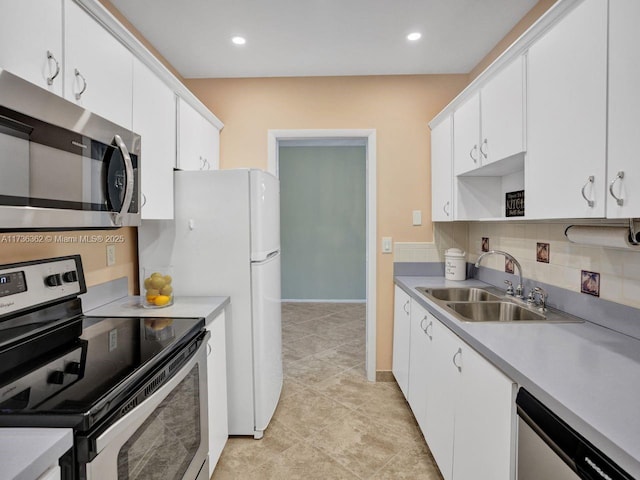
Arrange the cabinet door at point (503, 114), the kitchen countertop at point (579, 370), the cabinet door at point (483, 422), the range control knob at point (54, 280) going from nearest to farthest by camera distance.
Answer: the kitchen countertop at point (579, 370), the cabinet door at point (483, 422), the range control knob at point (54, 280), the cabinet door at point (503, 114)

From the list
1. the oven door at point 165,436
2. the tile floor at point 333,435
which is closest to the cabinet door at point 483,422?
the tile floor at point 333,435

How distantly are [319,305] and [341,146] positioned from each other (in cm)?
253

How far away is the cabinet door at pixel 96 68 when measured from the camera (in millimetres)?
1241

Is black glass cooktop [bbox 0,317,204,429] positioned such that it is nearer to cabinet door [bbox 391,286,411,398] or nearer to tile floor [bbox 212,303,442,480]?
tile floor [bbox 212,303,442,480]

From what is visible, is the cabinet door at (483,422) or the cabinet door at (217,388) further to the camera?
the cabinet door at (217,388)

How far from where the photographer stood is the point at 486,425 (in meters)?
1.25

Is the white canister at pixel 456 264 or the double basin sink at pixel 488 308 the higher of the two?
the white canister at pixel 456 264

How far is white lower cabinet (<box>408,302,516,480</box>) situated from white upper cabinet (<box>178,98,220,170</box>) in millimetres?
1748

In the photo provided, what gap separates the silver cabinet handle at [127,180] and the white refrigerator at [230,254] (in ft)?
2.51

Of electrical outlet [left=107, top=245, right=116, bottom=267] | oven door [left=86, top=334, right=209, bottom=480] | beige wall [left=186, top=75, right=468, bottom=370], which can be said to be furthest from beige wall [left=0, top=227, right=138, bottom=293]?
beige wall [left=186, top=75, right=468, bottom=370]

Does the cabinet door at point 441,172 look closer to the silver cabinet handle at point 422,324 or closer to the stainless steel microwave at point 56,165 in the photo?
the silver cabinet handle at point 422,324

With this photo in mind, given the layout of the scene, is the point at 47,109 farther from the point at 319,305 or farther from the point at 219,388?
the point at 319,305

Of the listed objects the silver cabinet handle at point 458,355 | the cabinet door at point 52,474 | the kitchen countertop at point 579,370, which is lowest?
the silver cabinet handle at point 458,355

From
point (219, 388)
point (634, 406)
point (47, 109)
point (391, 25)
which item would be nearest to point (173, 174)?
point (47, 109)
